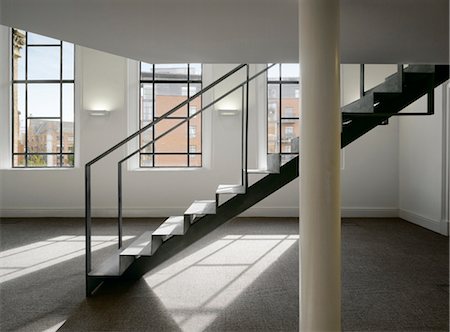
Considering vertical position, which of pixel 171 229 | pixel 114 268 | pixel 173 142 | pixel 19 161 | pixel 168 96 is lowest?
pixel 114 268

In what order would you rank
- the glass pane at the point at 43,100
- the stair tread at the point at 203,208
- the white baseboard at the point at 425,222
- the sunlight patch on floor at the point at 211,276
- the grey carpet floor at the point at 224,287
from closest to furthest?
the grey carpet floor at the point at 224,287 → the sunlight patch on floor at the point at 211,276 → the stair tread at the point at 203,208 → the white baseboard at the point at 425,222 → the glass pane at the point at 43,100

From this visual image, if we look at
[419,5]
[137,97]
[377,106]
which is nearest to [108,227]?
[137,97]

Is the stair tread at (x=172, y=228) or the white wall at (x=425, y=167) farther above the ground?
the white wall at (x=425, y=167)

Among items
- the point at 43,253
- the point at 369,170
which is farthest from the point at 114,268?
the point at 369,170

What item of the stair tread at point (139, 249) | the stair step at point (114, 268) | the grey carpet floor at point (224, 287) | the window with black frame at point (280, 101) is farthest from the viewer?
the window with black frame at point (280, 101)

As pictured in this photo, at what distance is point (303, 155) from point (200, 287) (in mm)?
1899

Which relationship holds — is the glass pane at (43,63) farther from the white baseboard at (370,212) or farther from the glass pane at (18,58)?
the white baseboard at (370,212)

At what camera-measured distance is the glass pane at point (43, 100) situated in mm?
7309

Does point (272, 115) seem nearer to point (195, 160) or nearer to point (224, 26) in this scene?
point (195, 160)

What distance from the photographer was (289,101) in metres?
7.24

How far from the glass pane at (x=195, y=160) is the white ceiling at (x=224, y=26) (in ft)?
12.3

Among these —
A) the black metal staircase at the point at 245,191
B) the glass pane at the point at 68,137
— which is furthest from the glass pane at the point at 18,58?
the black metal staircase at the point at 245,191

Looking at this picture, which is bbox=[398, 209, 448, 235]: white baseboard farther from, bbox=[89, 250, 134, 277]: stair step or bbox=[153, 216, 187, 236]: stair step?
bbox=[89, 250, 134, 277]: stair step

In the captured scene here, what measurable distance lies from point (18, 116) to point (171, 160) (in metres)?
3.17
